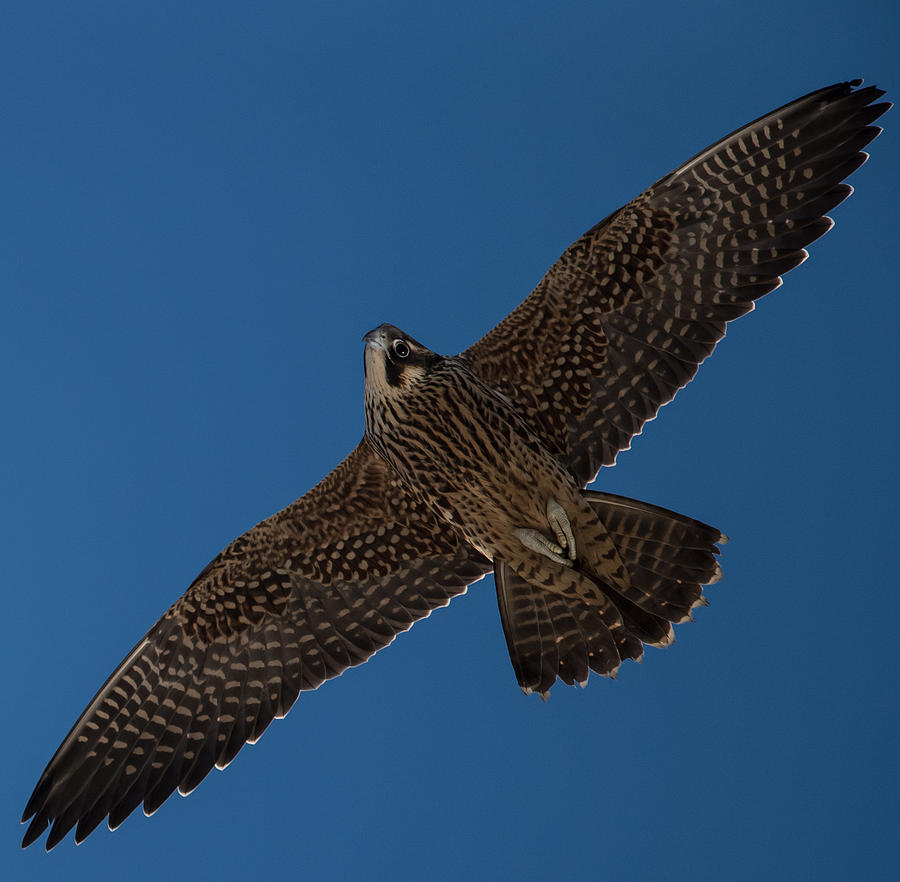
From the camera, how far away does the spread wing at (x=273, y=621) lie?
18.7ft

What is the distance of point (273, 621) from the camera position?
233 inches

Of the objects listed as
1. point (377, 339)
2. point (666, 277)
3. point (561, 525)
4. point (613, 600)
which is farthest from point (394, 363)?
point (613, 600)

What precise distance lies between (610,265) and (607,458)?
955mm

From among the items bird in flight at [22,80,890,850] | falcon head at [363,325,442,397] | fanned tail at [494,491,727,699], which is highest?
falcon head at [363,325,442,397]

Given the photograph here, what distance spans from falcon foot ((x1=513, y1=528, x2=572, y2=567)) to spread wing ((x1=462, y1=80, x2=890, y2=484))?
425 millimetres

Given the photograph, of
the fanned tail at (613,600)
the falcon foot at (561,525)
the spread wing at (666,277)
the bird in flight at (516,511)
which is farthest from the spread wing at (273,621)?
the spread wing at (666,277)

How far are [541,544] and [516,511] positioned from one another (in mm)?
198

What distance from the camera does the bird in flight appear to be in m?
5.31

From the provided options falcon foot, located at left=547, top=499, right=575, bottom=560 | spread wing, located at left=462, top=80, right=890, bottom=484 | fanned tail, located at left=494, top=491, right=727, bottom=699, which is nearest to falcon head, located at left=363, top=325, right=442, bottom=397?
spread wing, located at left=462, top=80, right=890, bottom=484

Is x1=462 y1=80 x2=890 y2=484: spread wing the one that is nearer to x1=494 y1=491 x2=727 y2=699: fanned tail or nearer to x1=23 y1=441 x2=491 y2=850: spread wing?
x1=494 y1=491 x2=727 y2=699: fanned tail

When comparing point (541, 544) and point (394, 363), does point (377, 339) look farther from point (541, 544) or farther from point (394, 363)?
point (541, 544)

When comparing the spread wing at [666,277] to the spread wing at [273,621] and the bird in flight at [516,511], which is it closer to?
the bird in flight at [516,511]

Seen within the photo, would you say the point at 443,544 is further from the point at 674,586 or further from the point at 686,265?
the point at 686,265

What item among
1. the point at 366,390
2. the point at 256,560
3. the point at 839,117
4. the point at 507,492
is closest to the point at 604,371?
the point at 507,492
